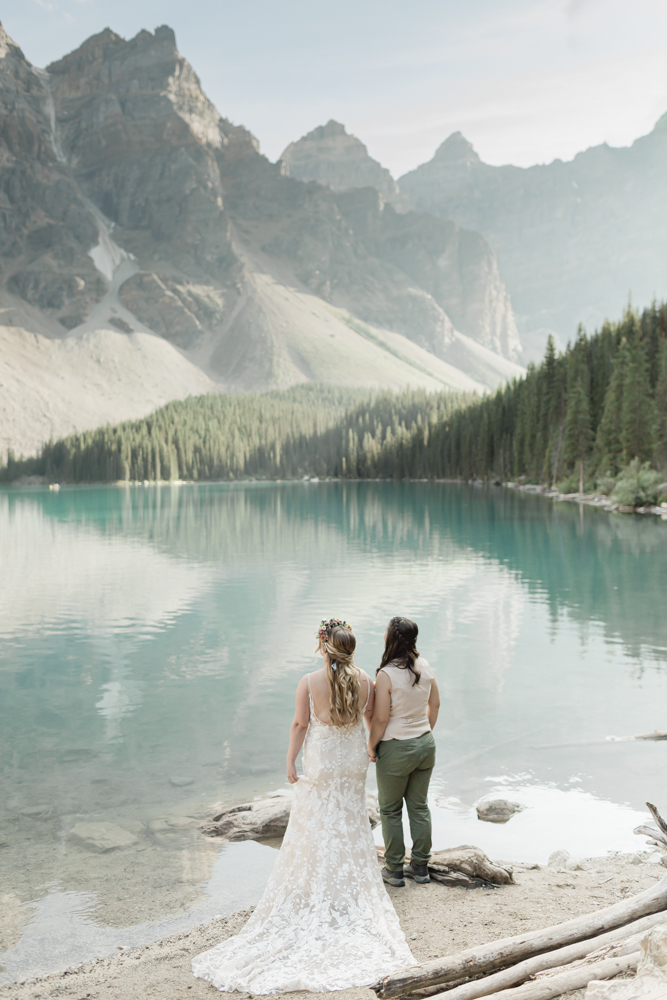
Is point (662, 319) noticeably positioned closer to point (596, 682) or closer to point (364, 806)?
point (596, 682)

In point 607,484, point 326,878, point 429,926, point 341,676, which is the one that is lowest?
point 429,926

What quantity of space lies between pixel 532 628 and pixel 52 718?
13.0 m

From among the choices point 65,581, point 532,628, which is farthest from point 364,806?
point 65,581

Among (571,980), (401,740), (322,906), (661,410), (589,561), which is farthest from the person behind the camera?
(661,410)

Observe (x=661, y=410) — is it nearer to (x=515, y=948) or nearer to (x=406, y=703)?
(x=406, y=703)

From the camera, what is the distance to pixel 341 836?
6816 mm

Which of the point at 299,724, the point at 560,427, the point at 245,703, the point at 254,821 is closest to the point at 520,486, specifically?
the point at 560,427

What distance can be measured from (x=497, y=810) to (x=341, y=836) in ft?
13.4

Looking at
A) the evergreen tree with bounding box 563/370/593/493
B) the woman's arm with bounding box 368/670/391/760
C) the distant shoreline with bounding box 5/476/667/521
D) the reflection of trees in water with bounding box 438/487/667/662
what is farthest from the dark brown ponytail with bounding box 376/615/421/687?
the evergreen tree with bounding box 563/370/593/493

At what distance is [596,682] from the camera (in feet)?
53.5

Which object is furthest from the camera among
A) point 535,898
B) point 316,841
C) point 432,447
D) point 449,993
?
point 432,447

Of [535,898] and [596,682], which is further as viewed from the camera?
[596,682]

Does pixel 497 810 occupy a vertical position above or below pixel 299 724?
below

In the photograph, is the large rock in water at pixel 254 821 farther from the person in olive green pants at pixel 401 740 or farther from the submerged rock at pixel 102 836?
the person in olive green pants at pixel 401 740
